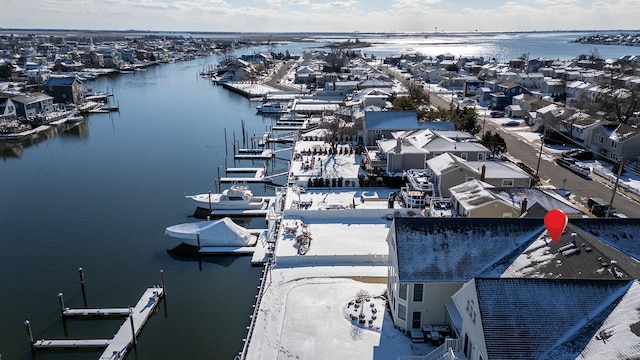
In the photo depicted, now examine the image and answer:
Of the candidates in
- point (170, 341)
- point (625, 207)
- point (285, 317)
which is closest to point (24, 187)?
point (170, 341)

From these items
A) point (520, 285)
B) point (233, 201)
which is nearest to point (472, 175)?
point (233, 201)

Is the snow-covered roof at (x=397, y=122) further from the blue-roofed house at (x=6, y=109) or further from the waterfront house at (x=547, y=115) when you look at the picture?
the blue-roofed house at (x=6, y=109)

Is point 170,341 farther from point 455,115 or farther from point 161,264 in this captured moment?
point 455,115

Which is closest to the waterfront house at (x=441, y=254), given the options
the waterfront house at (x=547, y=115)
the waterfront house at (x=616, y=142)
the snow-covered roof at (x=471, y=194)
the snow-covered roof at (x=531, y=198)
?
the snow-covered roof at (x=471, y=194)

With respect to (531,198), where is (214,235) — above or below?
below

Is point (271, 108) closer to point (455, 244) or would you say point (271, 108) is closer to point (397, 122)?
point (397, 122)

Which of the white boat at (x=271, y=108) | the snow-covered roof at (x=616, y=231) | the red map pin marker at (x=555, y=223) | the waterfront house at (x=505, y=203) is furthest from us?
the white boat at (x=271, y=108)

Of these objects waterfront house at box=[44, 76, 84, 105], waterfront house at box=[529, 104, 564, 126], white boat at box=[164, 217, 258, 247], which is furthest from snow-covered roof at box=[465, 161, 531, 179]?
waterfront house at box=[44, 76, 84, 105]
